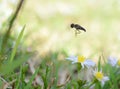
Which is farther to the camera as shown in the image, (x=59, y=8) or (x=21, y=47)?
(x=59, y=8)

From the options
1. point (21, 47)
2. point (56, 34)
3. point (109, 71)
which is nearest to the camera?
point (109, 71)

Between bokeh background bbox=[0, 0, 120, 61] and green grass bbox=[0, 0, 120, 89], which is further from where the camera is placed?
bokeh background bbox=[0, 0, 120, 61]

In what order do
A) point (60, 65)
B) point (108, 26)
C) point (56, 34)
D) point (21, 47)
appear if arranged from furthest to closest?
point (108, 26) < point (56, 34) < point (21, 47) < point (60, 65)

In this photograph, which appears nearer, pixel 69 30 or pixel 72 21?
pixel 69 30

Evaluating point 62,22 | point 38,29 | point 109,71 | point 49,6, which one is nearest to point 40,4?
point 49,6

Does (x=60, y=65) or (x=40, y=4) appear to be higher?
(x=40, y=4)

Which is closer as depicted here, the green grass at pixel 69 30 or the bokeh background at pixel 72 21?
the green grass at pixel 69 30

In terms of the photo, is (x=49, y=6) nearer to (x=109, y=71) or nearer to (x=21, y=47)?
(x=21, y=47)
